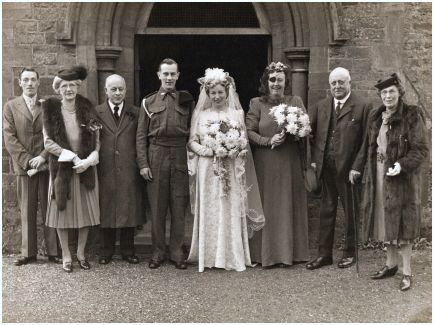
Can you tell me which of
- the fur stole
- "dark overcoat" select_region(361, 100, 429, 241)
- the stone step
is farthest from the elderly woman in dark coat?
the fur stole

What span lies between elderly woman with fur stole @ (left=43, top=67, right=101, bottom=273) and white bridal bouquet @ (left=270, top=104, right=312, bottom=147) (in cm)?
195

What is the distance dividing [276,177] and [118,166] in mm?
1757

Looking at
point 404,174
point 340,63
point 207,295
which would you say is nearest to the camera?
point 207,295

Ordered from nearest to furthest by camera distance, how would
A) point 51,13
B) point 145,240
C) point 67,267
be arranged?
point 67,267
point 51,13
point 145,240

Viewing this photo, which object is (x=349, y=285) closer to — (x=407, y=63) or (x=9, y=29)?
(x=407, y=63)

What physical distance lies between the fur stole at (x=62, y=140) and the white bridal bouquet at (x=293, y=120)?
2017 mm

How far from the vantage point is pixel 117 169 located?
23.0ft

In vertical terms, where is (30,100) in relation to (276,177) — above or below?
above

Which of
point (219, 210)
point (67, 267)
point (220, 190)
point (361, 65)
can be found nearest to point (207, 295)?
point (219, 210)

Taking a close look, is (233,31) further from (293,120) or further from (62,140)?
(62,140)

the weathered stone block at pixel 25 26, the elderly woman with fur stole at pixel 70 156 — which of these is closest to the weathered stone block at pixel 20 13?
the weathered stone block at pixel 25 26

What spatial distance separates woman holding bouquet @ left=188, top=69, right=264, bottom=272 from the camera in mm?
6770

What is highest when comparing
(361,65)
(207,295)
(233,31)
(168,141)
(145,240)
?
(233,31)

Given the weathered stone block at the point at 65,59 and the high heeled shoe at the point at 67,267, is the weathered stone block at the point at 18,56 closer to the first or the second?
the weathered stone block at the point at 65,59
